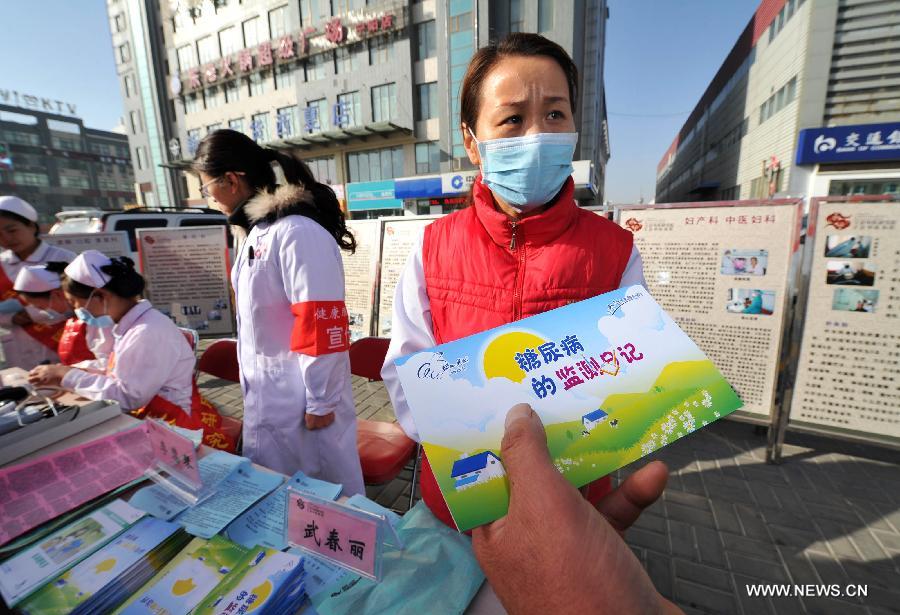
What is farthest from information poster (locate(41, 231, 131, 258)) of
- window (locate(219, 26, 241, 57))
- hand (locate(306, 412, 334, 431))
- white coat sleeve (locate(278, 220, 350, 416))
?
window (locate(219, 26, 241, 57))

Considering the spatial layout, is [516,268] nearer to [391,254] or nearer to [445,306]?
[445,306]

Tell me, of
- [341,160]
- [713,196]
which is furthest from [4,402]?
[713,196]

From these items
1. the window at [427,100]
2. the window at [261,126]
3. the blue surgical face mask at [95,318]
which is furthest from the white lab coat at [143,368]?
the window at [261,126]

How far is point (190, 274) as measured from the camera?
5750 mm

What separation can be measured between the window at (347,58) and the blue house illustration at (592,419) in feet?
78.8

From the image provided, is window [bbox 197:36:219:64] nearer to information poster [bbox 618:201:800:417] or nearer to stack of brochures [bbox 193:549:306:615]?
information poster [bbox 618:201:800:417]

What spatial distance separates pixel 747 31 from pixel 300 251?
94.7 ft

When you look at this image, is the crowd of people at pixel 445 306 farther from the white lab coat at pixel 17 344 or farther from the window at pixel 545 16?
the window at pixel 545 16

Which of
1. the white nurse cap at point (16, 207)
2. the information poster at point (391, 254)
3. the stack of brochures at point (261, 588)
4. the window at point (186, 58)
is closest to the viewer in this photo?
the stack of brochures at point (261, 588)

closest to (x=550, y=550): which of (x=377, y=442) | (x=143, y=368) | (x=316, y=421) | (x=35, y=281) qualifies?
(x=316, y=421)

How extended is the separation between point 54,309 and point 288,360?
3.07 meters

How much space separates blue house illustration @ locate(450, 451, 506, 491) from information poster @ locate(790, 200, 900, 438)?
12.2 ft

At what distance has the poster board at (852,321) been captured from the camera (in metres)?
2.84

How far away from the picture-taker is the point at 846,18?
35.0 ft
